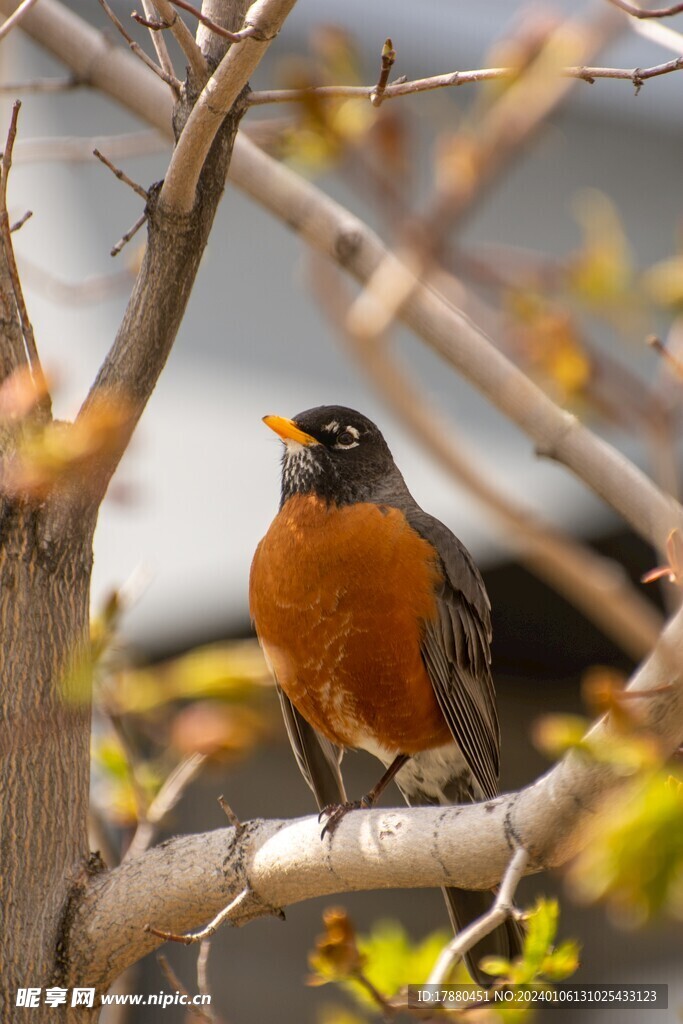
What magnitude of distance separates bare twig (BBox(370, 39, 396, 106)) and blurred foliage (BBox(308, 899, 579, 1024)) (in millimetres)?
1329

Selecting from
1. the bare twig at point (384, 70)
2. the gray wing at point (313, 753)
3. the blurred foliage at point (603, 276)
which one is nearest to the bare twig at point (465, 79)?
the bare twig at point (384, 70)

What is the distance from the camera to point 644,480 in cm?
210

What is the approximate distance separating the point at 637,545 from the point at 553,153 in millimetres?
2998

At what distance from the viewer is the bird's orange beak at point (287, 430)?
358cm

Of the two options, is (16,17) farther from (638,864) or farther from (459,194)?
(638,864)

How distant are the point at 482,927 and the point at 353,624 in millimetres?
1693

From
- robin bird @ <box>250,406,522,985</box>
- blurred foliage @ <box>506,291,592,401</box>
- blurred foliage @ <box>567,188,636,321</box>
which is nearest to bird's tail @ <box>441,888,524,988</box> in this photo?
robin bird @ <box>250,406,522,985</box>

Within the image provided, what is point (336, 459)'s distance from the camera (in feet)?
12.5

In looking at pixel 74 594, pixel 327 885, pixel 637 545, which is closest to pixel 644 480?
pixel 327 885

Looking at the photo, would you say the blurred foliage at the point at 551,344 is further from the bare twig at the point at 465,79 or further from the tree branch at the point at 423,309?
the bare twig at the point at 465,79

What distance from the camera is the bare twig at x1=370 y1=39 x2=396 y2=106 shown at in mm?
1978

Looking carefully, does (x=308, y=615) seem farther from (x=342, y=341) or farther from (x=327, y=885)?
(x=342, y=341)

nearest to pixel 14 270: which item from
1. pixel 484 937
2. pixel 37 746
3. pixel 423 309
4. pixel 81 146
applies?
pixel 423 309

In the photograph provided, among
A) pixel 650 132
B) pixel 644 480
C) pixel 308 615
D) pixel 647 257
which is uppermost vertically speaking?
pixel 650 132
